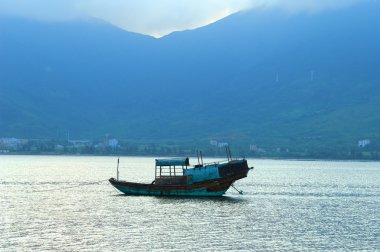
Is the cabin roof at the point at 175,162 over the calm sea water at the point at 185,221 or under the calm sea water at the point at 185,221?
over

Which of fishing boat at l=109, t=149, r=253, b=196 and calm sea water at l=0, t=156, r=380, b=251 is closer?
calm sea water at l=0, t=156, r=380, b=251

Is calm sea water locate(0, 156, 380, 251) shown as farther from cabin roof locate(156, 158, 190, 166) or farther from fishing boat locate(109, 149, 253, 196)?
cabin roof locate(156, 158, 190, 166)

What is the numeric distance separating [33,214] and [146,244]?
1018 inches

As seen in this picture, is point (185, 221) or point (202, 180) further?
point (202, 180)

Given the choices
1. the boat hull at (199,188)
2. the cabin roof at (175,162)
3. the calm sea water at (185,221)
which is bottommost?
the calm sea water at (185,221)

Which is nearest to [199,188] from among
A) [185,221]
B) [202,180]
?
[202,180]

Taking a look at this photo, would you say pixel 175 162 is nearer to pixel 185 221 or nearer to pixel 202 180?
pixel 202 180

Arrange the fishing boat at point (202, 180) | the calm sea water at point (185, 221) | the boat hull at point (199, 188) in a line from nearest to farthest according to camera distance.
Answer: the calm sea water at point (185, 221), the fishing boat at point (202, 180), the boat hull at point (199, 188)

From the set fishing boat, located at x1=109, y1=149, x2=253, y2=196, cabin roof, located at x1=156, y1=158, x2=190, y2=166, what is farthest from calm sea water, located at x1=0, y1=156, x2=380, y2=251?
cabin roof, located at x1=156, y1=158, x2=190, y2=166

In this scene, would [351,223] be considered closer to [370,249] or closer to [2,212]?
[370,249]

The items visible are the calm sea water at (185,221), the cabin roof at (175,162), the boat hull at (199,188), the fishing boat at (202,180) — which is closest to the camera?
the calm sea water at (185,221)

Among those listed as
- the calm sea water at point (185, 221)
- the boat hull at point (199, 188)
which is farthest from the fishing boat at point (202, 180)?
the calm sea water at point (185, 221)

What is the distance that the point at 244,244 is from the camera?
2852 inches

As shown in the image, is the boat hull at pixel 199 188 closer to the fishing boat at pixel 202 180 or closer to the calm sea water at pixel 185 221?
the fishing boat at pixel 202 180
